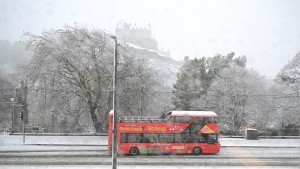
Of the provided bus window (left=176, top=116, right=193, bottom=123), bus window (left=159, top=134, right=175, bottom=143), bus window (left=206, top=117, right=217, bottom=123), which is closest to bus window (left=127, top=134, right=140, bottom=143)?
bus window (left=159, top=134, right=175, bottom=143)

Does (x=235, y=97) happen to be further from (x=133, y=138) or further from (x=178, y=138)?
(x=133, y=138)

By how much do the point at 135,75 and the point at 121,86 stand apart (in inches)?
78.6

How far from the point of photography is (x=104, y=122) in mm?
36312

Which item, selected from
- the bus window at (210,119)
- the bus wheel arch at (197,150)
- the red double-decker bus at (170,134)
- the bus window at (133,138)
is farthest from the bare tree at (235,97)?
the bus window at (133,138)

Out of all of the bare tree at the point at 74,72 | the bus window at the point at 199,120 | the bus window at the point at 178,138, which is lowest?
the bus window at the point at 178,138

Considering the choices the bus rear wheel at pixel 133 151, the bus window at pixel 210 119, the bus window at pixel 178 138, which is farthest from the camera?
the bus window at pixel 210 119

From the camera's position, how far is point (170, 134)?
23.7 meters

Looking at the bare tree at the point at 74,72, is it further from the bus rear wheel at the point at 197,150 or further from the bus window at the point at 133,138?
the bus rear wheel at the point at 197,150

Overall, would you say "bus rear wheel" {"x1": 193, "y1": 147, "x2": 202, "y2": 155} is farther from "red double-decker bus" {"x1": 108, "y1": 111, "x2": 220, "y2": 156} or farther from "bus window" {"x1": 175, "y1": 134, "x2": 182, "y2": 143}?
"bus window" {"x1": 175, "y1": 134, "x2": 182, "y2": 143}

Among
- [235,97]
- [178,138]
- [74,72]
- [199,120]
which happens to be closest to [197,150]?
[178,138]

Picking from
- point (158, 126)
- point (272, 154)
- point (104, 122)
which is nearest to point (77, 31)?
point (104, 122)

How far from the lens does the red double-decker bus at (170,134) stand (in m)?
23.6

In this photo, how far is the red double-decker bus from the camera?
77.3 ft

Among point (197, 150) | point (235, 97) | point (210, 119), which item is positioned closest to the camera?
point (197, 150)
